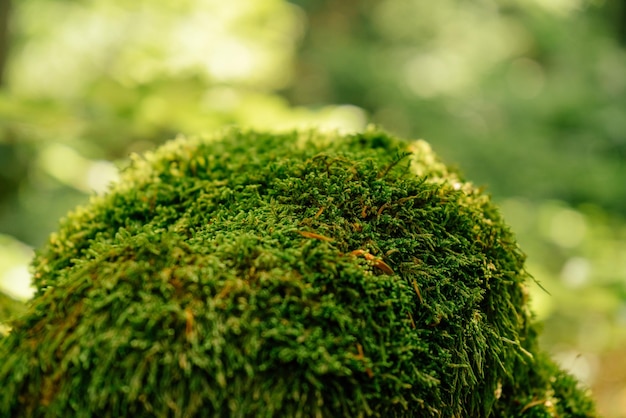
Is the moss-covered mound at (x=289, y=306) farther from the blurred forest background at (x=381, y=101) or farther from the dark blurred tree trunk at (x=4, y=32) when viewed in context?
the dark blurred tree trunk at (x=4, y=32)

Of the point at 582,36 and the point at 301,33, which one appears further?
the point at 301,33

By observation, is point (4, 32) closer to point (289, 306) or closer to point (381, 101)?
point (289, 306)

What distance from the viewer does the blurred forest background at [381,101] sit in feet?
12.9

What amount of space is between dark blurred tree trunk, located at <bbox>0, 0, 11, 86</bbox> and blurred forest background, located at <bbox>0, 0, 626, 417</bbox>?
0.02 m

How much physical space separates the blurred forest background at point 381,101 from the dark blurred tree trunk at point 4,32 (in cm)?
2

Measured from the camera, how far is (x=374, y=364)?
1.16m

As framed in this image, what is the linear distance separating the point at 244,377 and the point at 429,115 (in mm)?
9000

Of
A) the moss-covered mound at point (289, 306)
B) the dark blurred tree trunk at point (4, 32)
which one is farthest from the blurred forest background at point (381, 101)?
the moss-covered mound at point (289, 306)

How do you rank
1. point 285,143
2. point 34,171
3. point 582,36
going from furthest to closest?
point 582,36
point 34,171
point 285,143

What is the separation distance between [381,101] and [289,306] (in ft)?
31.9

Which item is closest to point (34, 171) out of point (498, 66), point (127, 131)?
point (127, 131)

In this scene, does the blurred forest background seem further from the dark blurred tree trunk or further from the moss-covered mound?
the moss-covered mound

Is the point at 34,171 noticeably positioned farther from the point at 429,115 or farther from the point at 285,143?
the point at 429,115

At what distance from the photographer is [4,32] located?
19.4 ft
